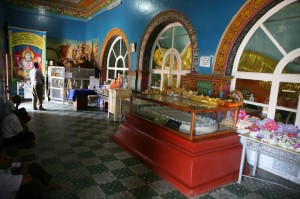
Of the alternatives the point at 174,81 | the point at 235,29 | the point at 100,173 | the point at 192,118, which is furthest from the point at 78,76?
the point at 192,118

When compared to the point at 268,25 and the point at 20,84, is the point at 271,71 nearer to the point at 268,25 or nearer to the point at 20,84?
the point at 268,25

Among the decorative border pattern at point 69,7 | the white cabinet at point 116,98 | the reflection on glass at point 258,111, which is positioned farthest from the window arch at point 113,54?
the reflection on glass at point 258,111

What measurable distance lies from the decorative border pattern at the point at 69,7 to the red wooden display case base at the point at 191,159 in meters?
8.30

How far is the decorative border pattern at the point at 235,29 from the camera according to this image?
4.09m

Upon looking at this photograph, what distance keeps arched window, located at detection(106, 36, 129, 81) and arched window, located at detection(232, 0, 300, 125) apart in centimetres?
561

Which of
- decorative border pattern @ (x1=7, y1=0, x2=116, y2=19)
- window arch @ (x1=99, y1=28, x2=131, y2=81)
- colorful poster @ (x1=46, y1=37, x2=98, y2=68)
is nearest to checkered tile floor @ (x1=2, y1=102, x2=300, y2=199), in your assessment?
window arch @ (x1=99, y1=28, x2=131, y2=81)

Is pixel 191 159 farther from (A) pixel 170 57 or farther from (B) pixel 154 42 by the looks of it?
(B) pixel 154 42

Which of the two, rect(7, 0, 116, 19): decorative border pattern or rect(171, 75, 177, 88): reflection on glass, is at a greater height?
rect(7, 0, 116, 19): decorative border pattern

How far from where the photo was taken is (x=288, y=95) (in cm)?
401

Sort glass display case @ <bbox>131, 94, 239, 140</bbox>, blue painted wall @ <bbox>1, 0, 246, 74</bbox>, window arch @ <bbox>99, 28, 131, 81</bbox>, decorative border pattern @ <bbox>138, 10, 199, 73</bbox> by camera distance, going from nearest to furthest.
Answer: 1. glass display case @ <bbox>131, 94, 239, 140</bbox>
2. blue painted wall @ <bbox>1, 0, 246, 74</bbox>
3. decorative border pattern @ <bbox>138, 10, 199, 73</bbox>
4. window arch @ <bbox>99, 28, 131, 81</bbox>

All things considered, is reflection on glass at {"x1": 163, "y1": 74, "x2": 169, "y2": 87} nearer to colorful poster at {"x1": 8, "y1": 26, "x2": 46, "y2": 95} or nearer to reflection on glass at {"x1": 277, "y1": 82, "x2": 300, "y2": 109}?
reflection on glass at {"x1": 277, "y1": 82, "x2": 300, "y2": 109}

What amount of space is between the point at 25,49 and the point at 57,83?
7.98 feet

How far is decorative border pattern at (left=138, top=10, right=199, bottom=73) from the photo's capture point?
18.0 ft

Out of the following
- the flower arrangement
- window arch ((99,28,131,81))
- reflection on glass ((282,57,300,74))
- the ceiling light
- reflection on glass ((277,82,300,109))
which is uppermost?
the ceiling light
